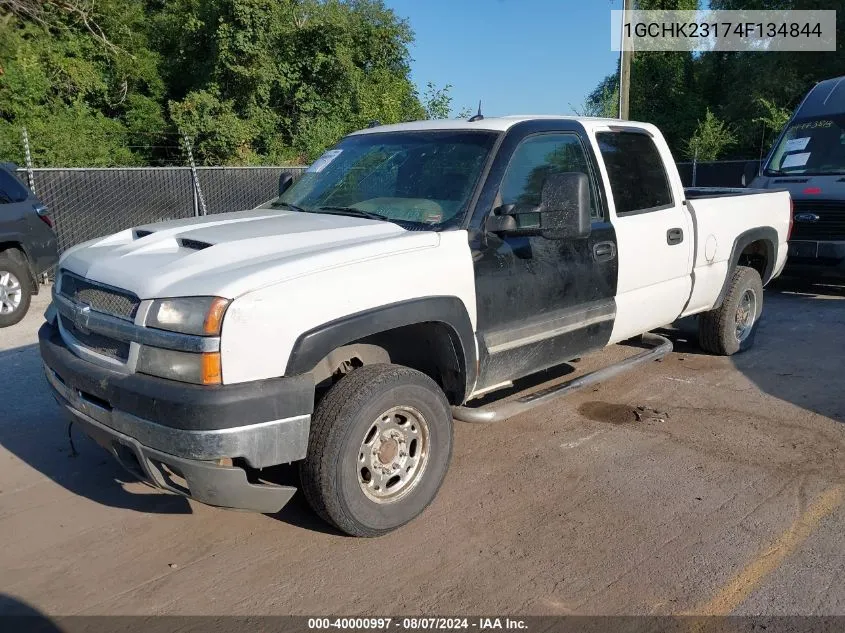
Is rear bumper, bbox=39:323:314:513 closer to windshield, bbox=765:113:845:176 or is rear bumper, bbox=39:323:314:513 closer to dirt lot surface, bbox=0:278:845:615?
dirt lot surface, bbox=0:278:845:615

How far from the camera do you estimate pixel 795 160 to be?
10.0 m

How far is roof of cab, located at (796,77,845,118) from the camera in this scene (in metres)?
10.0

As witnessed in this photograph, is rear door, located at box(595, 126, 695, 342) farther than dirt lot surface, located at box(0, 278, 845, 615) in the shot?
Yes

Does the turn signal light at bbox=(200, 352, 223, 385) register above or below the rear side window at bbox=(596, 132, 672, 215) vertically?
below

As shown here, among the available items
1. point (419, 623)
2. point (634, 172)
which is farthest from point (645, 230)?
point (419, 623)

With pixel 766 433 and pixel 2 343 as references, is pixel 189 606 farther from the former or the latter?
pixel 2 343

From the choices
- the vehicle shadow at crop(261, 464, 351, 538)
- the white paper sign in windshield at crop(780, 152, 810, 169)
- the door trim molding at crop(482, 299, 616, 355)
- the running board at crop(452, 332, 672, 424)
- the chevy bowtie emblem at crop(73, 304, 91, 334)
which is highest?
the white paper sign in windshield at crop(780, 152, 810, 169)

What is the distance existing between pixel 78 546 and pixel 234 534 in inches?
28.7

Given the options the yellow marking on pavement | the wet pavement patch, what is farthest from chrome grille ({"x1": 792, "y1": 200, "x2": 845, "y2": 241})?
the yellow marking on pavement

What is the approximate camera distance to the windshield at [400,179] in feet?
13.3

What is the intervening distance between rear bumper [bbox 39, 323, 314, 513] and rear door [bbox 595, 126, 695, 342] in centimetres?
260

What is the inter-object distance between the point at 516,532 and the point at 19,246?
7.06 m

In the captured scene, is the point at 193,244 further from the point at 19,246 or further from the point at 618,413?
the point at 19,246

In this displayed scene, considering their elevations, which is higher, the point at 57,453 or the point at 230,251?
the point at 230,251
